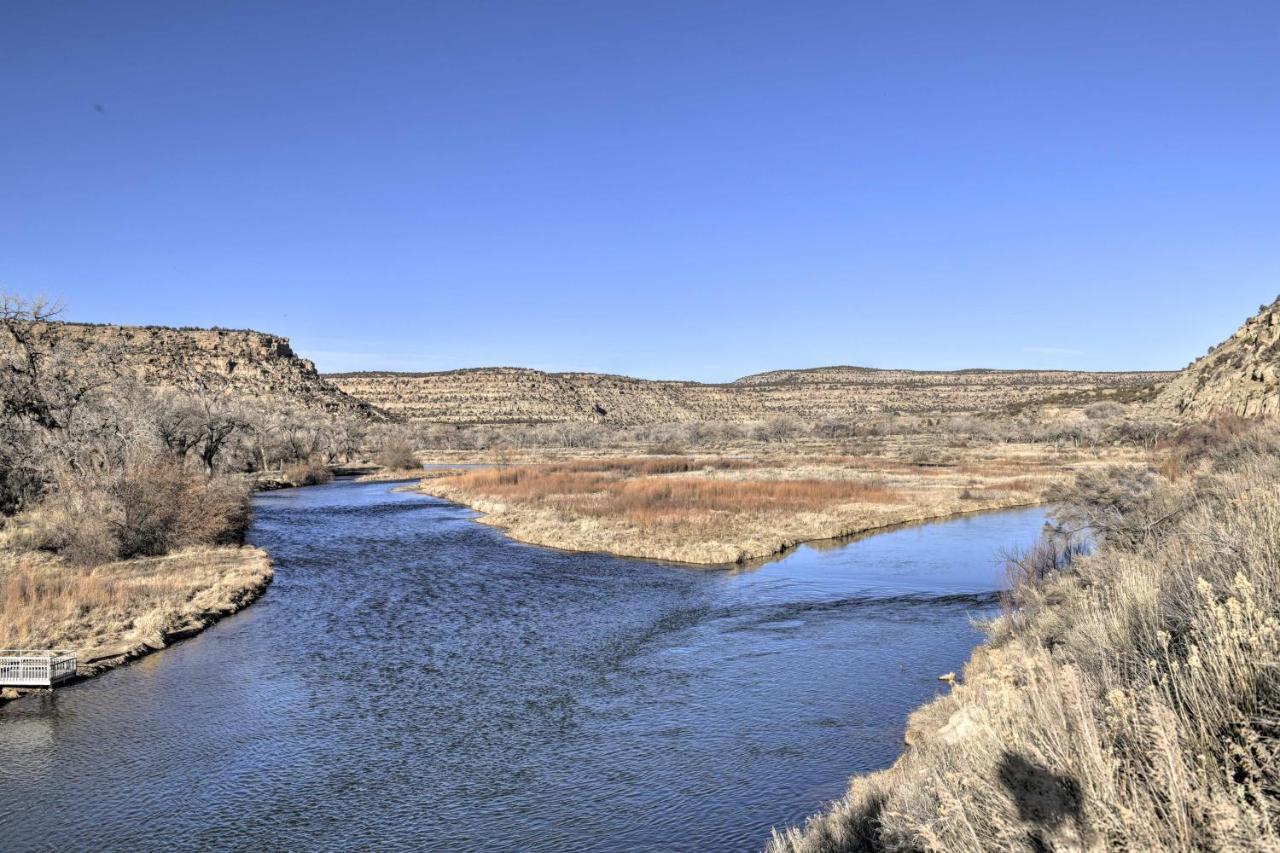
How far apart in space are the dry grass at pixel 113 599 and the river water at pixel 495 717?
0.94 m

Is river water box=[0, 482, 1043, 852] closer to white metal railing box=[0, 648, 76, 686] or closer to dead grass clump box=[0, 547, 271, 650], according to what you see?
white metal railing box=[0, 648, 76, 686]

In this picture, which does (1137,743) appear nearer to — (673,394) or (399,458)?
(399,458)

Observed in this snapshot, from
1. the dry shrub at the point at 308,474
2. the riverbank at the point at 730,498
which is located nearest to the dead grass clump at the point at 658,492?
the riverbank at the point at 730,498

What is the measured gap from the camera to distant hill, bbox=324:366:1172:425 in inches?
5295

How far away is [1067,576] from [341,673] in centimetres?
1308

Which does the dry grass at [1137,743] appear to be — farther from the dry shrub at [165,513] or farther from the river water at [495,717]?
the dry shrub at [165,513]

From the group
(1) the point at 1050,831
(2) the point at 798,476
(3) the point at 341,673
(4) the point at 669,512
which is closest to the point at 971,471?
(2) the point at 798,476

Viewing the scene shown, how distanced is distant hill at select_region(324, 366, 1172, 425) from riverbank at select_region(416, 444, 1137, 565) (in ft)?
241

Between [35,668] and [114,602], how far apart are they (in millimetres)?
5141

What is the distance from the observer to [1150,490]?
1730 centimetres

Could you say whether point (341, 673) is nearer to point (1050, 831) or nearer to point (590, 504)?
point (1050, 831)

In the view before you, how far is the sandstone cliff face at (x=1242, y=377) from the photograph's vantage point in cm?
3216

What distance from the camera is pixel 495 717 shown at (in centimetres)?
1317

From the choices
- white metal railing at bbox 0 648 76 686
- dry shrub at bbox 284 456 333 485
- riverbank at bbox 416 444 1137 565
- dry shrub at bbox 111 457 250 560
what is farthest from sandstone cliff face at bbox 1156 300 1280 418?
dry shrub at bbox 284 456 333 485
